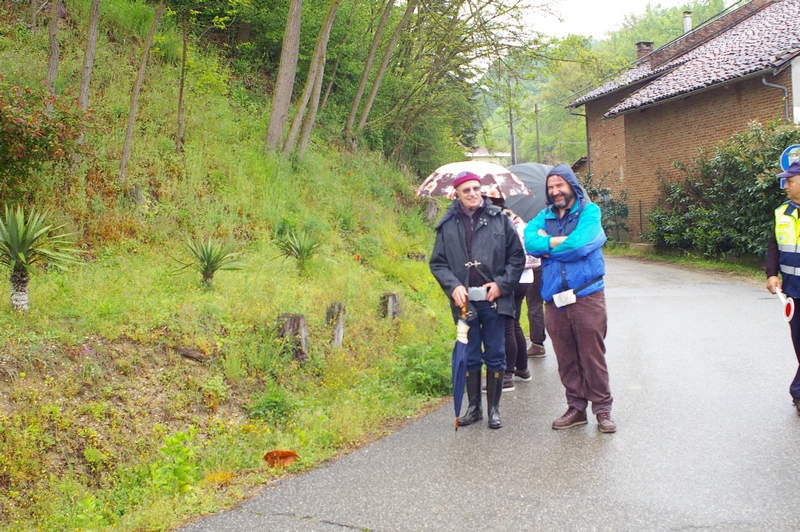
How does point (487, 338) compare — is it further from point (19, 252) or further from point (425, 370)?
point (19, 252)

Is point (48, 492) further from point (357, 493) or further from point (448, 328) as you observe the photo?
point (448, 328)

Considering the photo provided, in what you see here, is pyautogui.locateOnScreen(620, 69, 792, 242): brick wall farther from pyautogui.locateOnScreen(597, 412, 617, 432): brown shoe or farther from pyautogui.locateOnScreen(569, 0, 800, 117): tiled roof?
pyautogui.locateOnScreen(597, 412, 617, 432): brown shoe

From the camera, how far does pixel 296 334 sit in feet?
22.0

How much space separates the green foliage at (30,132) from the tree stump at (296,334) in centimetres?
335

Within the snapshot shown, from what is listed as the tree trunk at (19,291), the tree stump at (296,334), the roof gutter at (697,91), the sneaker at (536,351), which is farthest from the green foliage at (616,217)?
the tree trunk at (19,291)

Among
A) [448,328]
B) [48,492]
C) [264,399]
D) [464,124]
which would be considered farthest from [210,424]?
[464,124]


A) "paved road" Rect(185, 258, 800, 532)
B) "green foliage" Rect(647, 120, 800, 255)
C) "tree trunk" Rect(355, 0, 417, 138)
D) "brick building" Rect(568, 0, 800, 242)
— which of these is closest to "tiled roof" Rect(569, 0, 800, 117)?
"brick building" Rect(568, 0, 800, 242)

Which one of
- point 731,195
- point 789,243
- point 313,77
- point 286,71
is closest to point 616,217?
point 731,195

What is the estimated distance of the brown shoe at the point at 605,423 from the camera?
17.4 feet

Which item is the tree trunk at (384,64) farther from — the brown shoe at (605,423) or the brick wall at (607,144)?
the brick wall at (607,144)

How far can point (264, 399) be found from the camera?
5.85 meters

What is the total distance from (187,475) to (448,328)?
546cm

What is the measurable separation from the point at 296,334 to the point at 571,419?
268cm

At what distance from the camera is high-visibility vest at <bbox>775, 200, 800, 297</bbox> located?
5.57 metres
